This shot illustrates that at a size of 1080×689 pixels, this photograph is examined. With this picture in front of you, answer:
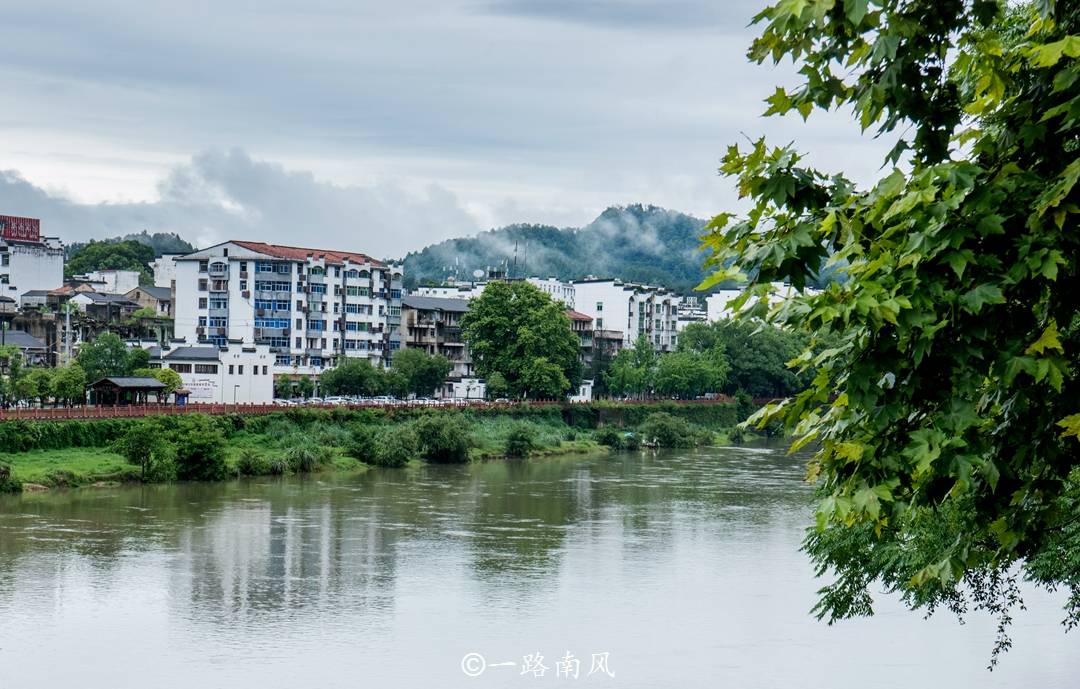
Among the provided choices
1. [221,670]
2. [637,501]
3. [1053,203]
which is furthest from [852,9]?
[637,501]

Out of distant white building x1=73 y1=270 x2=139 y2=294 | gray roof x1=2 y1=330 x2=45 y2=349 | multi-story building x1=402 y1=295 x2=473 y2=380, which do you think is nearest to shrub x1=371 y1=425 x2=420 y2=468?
gray roof x1=2 y1=330 x2=45 y2=349

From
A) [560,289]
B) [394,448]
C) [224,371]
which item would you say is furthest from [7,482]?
[560,289]

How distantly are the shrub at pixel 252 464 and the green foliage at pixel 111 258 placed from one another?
55.5 m

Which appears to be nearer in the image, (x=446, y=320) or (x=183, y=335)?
(x=183, y=335)

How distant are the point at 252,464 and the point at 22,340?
84.7 feet

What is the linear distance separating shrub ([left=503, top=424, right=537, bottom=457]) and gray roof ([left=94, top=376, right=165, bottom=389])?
13.6 meters

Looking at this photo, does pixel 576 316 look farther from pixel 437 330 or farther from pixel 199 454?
pixel 199 454

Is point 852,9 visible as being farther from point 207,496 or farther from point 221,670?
point 207,496

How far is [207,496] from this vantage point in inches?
1449

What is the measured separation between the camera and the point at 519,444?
5322 centimetres

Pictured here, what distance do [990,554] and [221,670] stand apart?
49.8 feet

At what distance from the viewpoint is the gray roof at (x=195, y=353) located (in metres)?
56.0

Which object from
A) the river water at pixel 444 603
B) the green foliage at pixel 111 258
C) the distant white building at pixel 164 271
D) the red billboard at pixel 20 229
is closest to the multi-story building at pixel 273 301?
the red billboard at pixel 20 229

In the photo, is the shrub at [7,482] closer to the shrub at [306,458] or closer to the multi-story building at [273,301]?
the shrub at [306,458]
